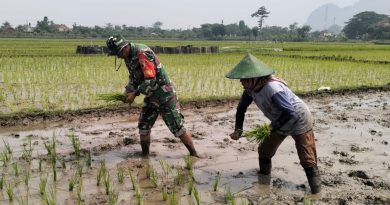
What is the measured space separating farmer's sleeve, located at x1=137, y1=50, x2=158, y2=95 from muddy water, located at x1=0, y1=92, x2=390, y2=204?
3.03ft

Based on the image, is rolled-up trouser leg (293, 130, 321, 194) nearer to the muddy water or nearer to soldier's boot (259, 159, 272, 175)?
the muddy water

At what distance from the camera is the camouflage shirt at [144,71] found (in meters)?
4.43

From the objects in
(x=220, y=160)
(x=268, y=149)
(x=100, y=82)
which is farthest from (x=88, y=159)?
(x=100, y=82)

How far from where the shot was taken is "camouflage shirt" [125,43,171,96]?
14.5ft

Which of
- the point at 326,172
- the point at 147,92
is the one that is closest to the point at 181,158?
the point at 147,92

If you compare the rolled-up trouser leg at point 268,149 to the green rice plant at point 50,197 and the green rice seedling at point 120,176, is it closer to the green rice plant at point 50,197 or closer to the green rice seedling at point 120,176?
the green rice seedling at point 120,176

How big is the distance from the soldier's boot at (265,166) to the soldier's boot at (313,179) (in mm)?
564

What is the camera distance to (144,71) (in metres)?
4.41

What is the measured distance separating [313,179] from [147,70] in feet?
6.57

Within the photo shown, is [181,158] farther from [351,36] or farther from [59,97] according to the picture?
[351,36]

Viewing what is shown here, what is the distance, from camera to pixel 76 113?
7230 mm

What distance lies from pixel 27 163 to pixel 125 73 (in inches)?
323

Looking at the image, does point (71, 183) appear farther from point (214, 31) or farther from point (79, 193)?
point (214, 31)

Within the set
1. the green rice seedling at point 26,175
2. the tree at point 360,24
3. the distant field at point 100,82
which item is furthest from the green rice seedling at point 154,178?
the tree at point 360,24
